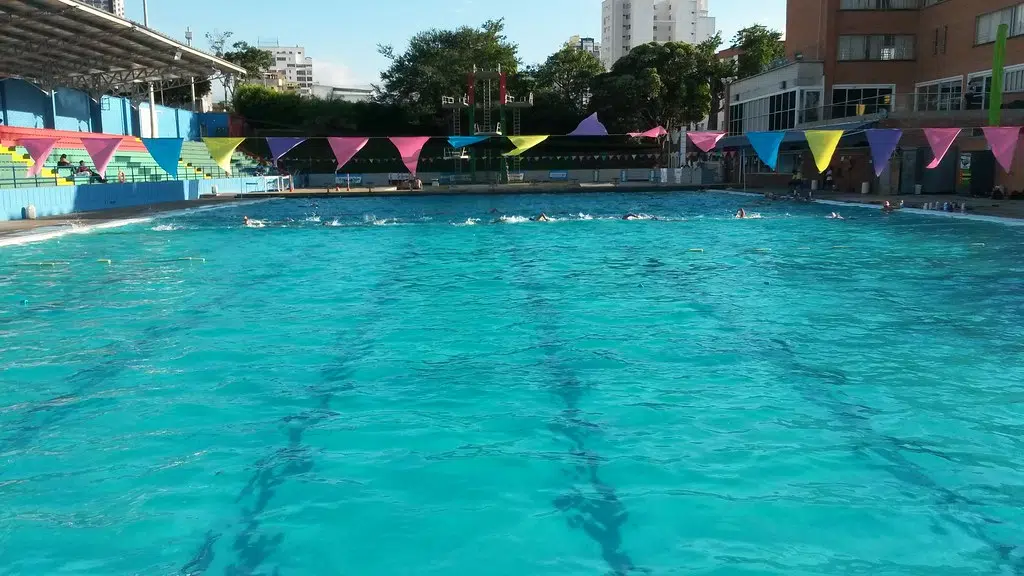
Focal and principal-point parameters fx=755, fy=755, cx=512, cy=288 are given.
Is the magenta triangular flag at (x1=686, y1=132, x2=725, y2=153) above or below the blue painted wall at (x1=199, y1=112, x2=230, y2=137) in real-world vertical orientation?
below

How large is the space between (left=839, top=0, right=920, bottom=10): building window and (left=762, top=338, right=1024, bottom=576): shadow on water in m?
31.4

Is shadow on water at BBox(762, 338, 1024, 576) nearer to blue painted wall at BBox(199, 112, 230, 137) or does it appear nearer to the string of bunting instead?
the string of bunting

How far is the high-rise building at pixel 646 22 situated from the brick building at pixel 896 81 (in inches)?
3762

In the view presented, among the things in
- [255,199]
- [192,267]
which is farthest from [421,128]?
[192,267]

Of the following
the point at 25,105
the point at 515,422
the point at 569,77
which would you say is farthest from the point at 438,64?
the point at 515,422

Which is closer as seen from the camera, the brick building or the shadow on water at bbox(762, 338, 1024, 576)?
the shadow on water at bbox(762, 338, 1024, 576)

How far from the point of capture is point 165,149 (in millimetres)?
18609

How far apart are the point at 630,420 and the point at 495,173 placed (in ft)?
117

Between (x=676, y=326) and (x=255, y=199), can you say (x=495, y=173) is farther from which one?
(x=676, y=326)

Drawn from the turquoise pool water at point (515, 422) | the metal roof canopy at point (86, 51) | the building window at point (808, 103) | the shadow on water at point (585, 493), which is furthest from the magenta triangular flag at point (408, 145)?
the building window at point (808, 103)

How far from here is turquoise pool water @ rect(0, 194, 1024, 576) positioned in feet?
13.0

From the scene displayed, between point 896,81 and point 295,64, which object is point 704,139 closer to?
point 896,81

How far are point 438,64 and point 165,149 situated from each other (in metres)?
32.7

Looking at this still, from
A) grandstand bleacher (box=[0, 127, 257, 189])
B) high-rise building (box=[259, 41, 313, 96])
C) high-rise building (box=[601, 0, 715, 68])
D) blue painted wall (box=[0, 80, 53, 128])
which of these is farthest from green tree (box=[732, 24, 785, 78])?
high-rise building (box=[259, 41, 313, 96])
